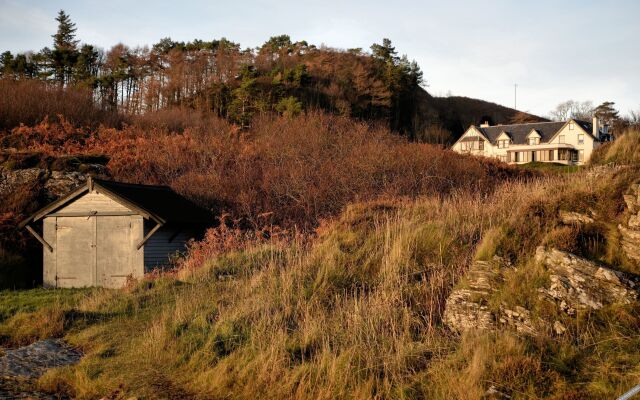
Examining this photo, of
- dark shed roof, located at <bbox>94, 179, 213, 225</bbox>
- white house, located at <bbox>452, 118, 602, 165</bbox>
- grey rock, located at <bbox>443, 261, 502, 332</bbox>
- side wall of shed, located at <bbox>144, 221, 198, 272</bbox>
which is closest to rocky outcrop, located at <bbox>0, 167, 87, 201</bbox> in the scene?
dark shed roof, located at <bbox>94, 179, 213, 225</bbox>

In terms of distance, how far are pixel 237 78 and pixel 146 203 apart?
36.1 metres

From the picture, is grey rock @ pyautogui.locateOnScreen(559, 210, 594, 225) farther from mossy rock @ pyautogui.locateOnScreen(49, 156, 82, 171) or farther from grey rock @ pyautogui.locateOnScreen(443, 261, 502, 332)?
mossy rock @ pyautogui.locateOnScreen(49, 156, 82, 171)

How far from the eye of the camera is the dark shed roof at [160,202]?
1875cm

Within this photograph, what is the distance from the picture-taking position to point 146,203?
753 inches

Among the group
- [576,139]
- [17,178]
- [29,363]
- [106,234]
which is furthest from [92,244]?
[576,139]

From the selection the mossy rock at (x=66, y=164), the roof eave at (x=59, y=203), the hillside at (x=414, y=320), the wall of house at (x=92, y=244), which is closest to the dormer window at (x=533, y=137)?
the mossy rock at (x=66, y=164)

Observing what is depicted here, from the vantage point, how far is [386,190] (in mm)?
26109

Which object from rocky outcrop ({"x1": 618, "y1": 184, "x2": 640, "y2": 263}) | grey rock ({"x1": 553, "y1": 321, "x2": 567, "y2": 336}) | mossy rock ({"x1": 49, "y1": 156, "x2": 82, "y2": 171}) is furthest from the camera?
mossy rock ({"x1": 49, "y1": 156, "x2": 82, "y2": 171})

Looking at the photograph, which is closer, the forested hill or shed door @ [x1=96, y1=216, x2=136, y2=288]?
shed door @ [x1=96, y1=216, x2=136, y2=288]

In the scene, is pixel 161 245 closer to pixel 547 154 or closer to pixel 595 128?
pixel 547 154

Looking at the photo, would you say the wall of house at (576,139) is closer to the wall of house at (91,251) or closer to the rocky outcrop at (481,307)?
the wall of house at (91,251)

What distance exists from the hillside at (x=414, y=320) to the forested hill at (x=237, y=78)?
2822 cm

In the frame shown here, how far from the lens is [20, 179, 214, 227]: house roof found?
18578 mm

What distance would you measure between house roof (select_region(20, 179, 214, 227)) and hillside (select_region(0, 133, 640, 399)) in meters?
7.33
